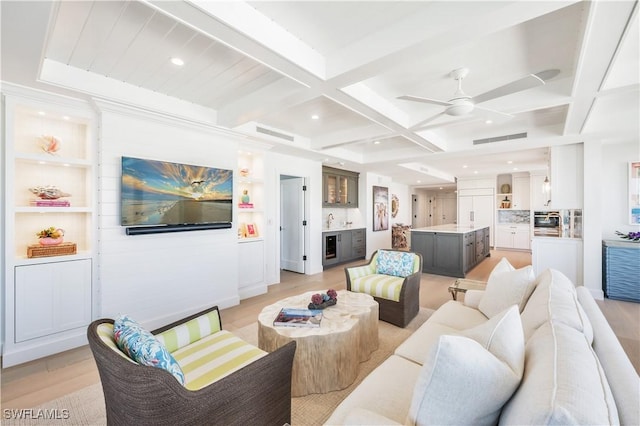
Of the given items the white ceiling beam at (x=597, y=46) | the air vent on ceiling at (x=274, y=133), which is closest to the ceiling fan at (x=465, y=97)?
the white ceiling beam at (x=597, y=46)

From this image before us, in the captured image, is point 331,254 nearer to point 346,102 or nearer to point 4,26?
point 346,102

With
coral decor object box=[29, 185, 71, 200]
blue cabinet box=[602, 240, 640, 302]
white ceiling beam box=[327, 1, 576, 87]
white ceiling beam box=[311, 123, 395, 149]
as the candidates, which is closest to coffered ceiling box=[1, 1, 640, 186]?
white ceiling beam box=[327, 1, 576, 87]

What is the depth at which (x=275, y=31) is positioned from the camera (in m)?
1.99

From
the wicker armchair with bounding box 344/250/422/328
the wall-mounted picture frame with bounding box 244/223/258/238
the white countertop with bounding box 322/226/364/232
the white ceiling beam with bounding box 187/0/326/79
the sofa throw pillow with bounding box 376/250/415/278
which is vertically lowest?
the wicker armchair with bounding box 344/250/422/328

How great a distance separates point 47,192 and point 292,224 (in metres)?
4.06

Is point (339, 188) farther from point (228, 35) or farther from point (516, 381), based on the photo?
point (516, 381)

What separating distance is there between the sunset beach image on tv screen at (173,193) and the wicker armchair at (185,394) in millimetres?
1979

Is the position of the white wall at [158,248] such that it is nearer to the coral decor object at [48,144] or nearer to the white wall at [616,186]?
the coral decor object at [48,144]

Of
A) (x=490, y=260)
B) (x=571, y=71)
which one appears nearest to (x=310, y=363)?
(x=571, y=71)

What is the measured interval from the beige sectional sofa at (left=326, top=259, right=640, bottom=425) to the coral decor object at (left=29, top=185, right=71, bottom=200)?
3309mm

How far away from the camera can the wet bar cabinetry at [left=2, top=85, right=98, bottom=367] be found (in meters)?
2.49

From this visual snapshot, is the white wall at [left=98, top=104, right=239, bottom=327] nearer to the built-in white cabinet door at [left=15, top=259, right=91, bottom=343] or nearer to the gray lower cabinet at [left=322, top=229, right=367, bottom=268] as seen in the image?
the built-in white cabinet door at [left=15, top=259, right=91, bottom=343]

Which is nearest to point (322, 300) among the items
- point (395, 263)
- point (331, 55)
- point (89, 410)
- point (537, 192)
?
point (395, 263)

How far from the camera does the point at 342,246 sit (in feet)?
22.6
